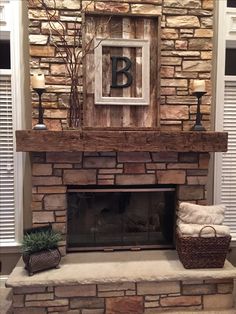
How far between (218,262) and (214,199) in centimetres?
79

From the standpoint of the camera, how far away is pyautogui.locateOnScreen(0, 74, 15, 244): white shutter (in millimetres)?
2943

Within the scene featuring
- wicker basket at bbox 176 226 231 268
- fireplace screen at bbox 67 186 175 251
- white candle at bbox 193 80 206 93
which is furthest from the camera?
fireplace screen at bbox 67 186 175 251

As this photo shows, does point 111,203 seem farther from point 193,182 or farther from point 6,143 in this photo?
point 6,143

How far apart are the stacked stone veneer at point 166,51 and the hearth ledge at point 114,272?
1.15 m

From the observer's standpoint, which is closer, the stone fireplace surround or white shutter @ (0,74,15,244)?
the stone fireplace surround

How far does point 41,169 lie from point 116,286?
1108mm

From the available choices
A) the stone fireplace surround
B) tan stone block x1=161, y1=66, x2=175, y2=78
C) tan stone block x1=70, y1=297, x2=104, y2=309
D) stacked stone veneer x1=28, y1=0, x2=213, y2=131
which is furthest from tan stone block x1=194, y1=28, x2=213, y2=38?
tan stone block x1=70, y1=297, x2=104, y2=309

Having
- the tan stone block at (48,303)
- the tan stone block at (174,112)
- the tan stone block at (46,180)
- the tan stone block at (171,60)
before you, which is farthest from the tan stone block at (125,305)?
the tan stone block at (171,60)

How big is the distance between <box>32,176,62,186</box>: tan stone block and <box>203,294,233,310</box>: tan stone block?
1.50m

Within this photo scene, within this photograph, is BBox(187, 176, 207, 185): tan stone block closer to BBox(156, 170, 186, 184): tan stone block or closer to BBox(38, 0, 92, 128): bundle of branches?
BBox(156, 170, 186, 184): tan stone block

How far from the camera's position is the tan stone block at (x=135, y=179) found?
2.77 m

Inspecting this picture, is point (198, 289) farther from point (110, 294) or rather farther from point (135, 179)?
point (135, 179)

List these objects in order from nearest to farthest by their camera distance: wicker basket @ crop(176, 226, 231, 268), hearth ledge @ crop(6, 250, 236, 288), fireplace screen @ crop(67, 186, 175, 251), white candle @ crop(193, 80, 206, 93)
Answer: hearth ledge @ crop(6, 250, 236, 288), wicker basket @ crop(176, 226, 231, 268), white candle @ crop(193, 80, 206, 93), fireplace screen @ crop(67, 186, 175, 251)

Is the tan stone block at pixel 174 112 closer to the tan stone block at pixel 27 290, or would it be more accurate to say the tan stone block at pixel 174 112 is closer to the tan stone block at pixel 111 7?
the tan stone block at pixel 111 7
